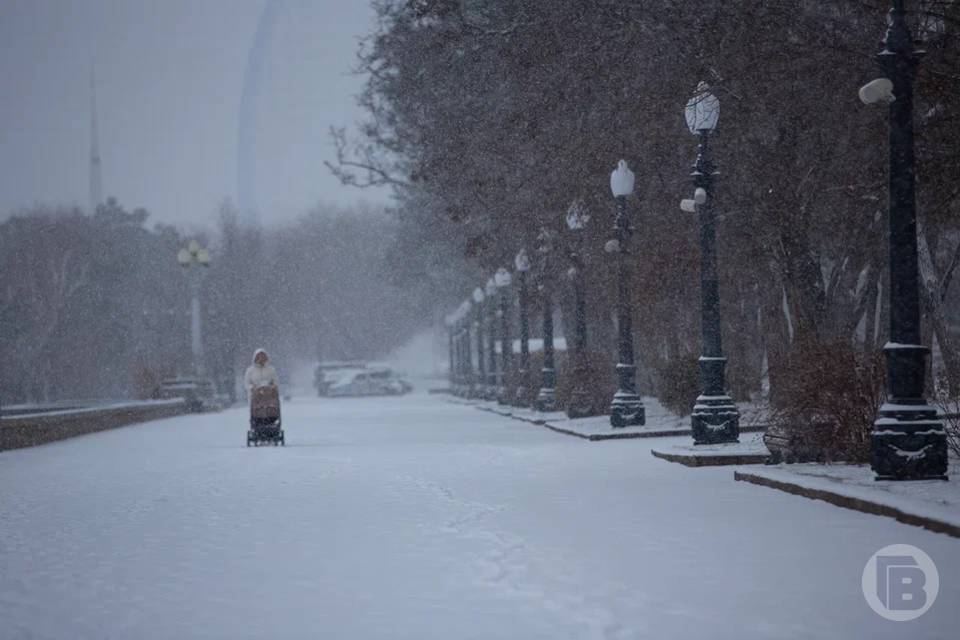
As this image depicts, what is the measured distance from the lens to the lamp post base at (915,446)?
12.0 metres

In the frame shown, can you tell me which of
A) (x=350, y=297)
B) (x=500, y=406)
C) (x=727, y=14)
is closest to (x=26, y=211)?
(x=350, y=297)

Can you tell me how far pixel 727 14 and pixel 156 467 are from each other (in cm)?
1031

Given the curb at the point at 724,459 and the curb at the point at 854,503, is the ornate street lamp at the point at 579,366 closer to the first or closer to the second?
the curb at the point at 724,459

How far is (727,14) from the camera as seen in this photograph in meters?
17.2

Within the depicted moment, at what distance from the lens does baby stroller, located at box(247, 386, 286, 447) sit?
25.2m

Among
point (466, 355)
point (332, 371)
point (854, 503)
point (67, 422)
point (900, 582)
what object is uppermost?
point (466, 355)

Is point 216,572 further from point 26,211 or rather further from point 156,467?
point 26,211

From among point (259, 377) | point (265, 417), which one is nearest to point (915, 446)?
point (259, 377)

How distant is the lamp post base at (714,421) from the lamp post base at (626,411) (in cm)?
651

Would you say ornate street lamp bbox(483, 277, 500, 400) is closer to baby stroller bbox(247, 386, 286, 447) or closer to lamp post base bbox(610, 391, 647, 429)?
lamp post base bbox(610, 391, 647, 429)

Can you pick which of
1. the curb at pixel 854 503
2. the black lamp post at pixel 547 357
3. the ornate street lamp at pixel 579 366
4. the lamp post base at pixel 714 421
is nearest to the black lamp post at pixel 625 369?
the ornate street lamp at pixel 579 366

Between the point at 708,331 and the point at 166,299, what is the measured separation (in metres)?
69.0

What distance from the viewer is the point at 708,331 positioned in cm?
1889

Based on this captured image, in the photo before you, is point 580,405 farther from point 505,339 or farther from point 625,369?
point 505,339
